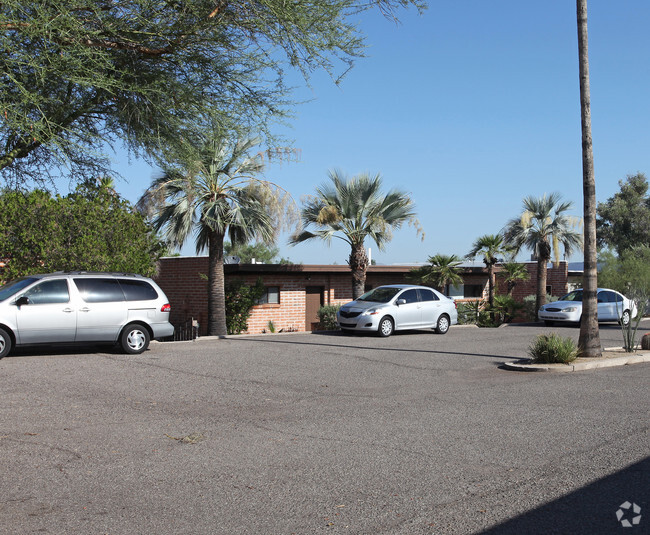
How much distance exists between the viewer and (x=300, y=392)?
10.5 metres

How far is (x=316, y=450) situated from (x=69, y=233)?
12165 millimetres

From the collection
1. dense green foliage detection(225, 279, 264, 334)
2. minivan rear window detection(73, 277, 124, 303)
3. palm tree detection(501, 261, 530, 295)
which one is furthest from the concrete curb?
palm tree detection(501, 261, 530, 295)

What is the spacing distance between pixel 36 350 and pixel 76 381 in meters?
4.54

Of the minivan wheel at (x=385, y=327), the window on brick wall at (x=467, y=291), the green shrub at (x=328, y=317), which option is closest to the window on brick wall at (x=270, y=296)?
the green shrub at (x=328, y=317)

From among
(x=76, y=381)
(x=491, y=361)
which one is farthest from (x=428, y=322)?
(x=76, y=381)

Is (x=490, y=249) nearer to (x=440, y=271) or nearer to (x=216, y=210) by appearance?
(x=440, y=271)

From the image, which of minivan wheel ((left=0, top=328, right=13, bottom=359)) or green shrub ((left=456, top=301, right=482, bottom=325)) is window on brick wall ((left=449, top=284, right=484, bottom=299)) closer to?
green shrub ((left=456, top=301, right=482, bottom=325))

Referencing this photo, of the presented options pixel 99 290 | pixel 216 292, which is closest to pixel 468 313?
pixel 216 292

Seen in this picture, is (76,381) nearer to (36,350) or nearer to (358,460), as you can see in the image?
(36,350)

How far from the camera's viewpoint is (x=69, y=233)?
16.8 metres

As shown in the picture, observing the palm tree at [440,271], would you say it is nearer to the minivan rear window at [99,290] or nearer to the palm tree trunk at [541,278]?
the palm tree trunk at [541,278]

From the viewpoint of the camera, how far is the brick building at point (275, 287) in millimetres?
26406

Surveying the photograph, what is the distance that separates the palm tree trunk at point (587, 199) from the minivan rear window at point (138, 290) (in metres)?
9.71

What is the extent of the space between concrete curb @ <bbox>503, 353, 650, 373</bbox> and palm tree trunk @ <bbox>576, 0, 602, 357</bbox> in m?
0.39
